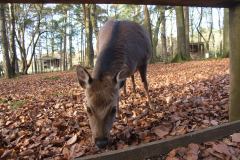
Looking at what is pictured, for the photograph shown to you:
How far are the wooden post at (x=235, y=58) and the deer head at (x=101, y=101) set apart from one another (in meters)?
1.34

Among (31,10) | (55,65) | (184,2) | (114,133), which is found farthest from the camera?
(55,65)

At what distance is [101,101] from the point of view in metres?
4.29

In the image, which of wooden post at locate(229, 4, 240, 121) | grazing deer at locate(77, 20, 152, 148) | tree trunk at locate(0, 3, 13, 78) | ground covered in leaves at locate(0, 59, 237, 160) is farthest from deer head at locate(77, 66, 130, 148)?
tree trunk at locate(0, 3, 13, 78)

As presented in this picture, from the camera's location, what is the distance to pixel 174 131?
14.6 ft

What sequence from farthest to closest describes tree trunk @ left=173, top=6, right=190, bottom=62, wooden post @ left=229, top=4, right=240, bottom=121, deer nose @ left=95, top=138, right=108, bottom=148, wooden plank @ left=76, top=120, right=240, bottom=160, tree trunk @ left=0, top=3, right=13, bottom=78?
1. tree trunk @ left=173, top=6, right=190, bottom=62
2. tree trunk @ left=0, top=3, right=13, bottom=78
3. wooden post @ left=229, top=4, right=240, bottom=121
4. deer nose @ left=95, top=138, right=108, bottom=148
5. wooden plank @ left=76, top=120, right=240, bottom=160

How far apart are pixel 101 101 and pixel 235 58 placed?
155cm

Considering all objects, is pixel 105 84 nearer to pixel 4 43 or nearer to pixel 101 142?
pixel 101 142

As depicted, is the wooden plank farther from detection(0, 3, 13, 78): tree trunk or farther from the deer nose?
detection(0, 3, 13, 78): tree trunk

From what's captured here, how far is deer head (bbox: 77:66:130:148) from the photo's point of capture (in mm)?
4059

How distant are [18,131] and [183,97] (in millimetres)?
3211

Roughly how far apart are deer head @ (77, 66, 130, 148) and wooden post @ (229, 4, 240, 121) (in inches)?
52.9

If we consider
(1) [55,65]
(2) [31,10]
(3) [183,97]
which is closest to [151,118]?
(3) [183,97]

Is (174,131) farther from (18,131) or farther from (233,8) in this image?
(18,131)

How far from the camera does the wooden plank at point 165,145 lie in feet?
10.5
